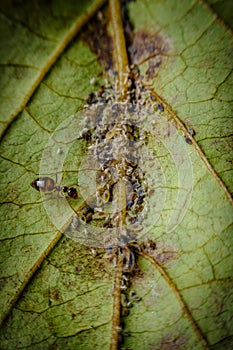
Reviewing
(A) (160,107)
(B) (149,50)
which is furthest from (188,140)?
(B) (149,50)

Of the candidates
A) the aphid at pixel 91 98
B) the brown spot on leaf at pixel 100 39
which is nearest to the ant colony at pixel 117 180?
the aphid at pixel 91 98

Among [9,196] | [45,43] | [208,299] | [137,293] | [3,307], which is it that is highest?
[45,43]

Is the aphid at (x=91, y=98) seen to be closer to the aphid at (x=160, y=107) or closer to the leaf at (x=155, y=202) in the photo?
the leaf at (x=155, y=202)

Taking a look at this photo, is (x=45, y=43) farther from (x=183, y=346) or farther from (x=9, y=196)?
(x=183, y=346)

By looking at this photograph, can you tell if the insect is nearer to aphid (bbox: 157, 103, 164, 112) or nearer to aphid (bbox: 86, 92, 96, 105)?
aphid (bbox: 86, 92, 96, 105)

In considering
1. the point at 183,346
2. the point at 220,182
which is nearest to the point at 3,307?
the point at 183,346

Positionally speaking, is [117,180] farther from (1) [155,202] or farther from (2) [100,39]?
(2) [100,39]

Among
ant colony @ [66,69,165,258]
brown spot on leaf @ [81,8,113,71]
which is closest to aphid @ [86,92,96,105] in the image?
ant colony @ [66,69,165,258]
